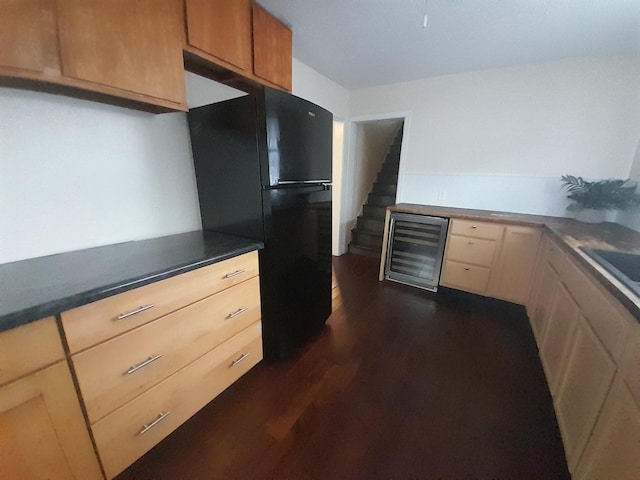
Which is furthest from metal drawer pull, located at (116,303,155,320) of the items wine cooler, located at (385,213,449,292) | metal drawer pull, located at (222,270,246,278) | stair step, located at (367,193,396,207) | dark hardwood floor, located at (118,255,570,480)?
stair step, located at (367,193,396,207)

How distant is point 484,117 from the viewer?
8.58 feet

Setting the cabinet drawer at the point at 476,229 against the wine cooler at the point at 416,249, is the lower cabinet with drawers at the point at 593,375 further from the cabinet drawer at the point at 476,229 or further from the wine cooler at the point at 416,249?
the wine cooler at the point at 416,249

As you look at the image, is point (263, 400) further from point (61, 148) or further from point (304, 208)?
point (61, 148)

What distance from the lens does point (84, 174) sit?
1.19 metres

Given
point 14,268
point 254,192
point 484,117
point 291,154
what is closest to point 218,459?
point 14,268

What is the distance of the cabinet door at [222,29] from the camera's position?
1163mm

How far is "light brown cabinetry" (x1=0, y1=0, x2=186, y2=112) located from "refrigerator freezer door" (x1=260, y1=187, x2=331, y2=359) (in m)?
0.69

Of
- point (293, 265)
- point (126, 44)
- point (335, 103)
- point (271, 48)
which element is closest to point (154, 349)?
point (293, 265)

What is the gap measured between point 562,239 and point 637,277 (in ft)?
1.26

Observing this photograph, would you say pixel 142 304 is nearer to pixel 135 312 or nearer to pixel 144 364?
pixel 135 312

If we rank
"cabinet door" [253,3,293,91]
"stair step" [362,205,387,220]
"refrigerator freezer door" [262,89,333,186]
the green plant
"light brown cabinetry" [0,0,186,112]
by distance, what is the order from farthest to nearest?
"stair step" [362,205,387,220] < the green plant < "cabinet door" [253,3,293,91] < "refrigerator freezer door" [262,89,333,186] < "light brown cabinetry" [0,0,186,112]

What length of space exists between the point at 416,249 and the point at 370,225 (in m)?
1.31

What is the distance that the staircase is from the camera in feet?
12.6

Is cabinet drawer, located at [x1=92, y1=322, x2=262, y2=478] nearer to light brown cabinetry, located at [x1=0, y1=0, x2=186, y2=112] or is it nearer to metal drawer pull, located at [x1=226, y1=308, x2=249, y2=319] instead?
metal drawer pull, located at [x1=226, y1=308, x2=249, y2=319]
